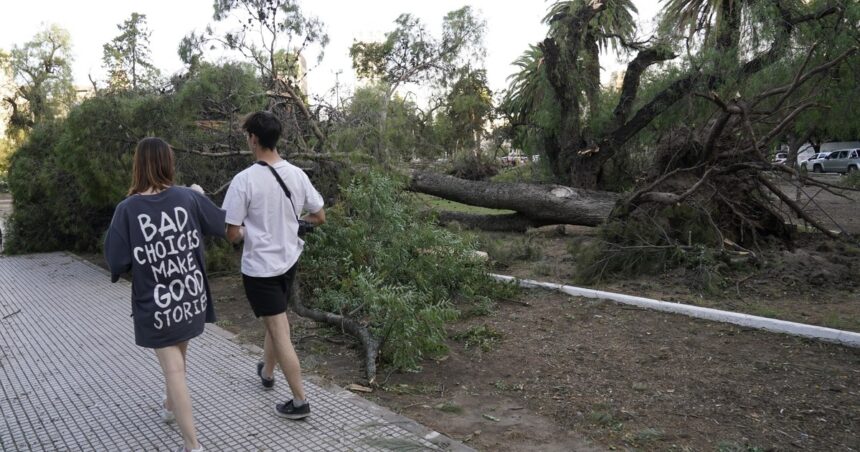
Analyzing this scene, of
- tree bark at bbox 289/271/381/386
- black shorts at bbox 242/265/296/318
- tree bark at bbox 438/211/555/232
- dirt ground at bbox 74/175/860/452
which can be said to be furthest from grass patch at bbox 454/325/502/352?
tree bark at bbox 438/211/555/232

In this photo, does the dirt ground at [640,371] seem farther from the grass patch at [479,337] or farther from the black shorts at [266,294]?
the black shorts at [266,294]

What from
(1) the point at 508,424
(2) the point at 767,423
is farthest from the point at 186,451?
(2) the point at 767,423

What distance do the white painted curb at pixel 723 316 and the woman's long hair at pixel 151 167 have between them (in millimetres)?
4277

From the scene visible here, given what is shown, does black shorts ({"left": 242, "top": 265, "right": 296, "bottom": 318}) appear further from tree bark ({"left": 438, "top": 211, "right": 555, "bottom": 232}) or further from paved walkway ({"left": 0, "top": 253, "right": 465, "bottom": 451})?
tree bark ({"left": 438, "top": 211, "right": 555, "bottom": 232})

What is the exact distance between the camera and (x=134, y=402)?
3.95m

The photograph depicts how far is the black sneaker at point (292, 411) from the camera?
355 cm

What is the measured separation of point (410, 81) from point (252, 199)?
25945 millimetres

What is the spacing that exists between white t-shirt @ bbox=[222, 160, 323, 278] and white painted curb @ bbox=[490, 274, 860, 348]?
3.66 metres

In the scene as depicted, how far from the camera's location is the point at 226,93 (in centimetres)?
817

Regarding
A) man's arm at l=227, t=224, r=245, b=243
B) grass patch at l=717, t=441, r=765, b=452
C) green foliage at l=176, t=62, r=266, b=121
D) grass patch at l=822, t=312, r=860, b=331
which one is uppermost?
green foliage at l=176, t=62, r=266, b=121

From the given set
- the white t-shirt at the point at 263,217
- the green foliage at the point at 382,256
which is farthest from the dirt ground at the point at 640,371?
the white t-shirt at the point at 263,217

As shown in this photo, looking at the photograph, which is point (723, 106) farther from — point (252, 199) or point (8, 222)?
point (8, 222)

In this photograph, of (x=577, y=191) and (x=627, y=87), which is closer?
(x=577, y=191)

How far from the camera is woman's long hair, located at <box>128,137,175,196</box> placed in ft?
10.0
